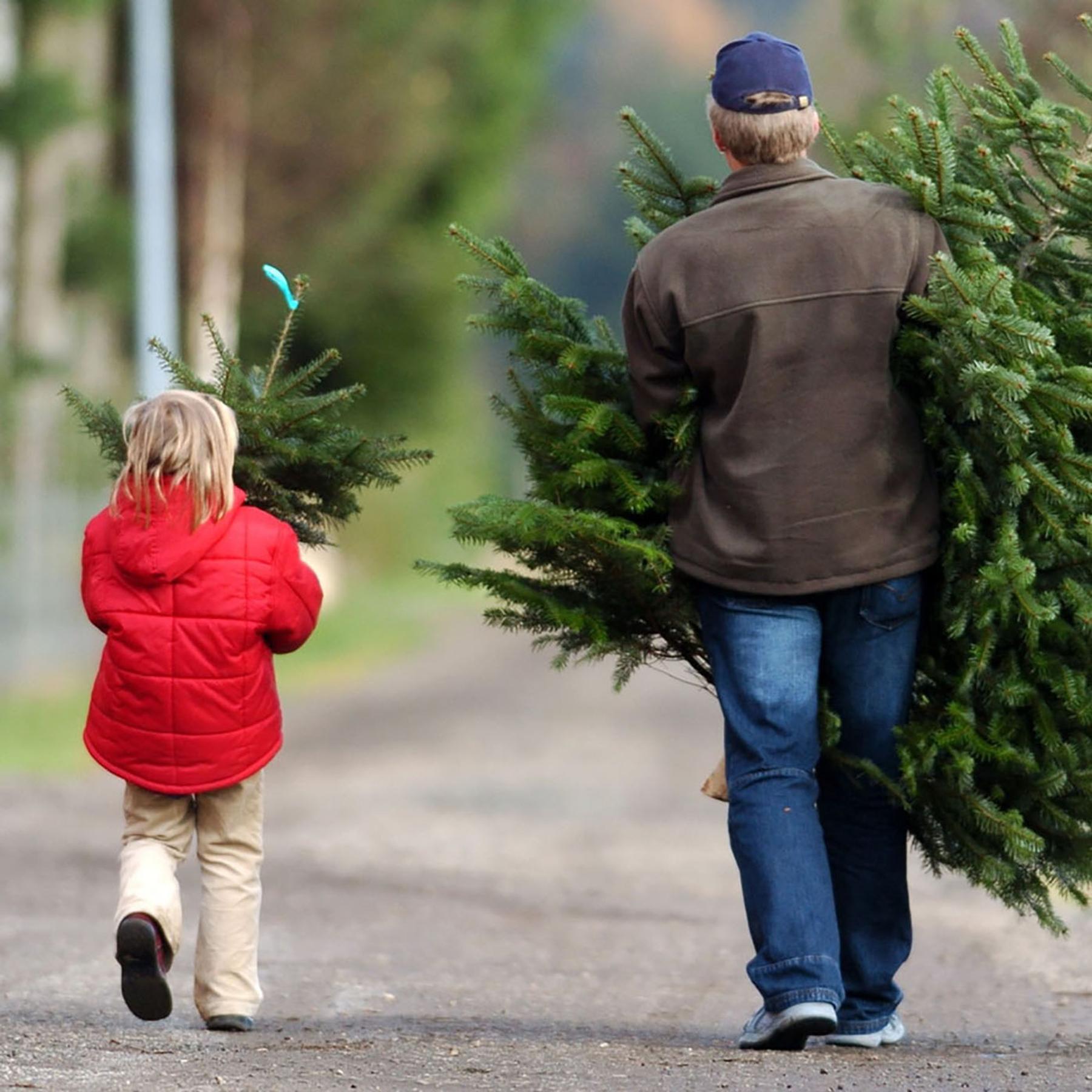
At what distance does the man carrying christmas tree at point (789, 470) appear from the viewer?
442cm

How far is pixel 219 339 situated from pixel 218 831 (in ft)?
3.79

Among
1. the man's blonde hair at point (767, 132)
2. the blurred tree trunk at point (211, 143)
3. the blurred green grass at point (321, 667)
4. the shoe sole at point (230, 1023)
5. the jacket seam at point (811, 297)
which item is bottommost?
the blurred green grass at point (321, 667)

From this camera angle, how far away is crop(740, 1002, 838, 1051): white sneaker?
4.38 m

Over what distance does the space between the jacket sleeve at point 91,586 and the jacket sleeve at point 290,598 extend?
38 centimetres

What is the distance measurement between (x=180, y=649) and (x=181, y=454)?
0.44 meters

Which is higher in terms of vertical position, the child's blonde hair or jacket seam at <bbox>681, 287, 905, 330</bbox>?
jacket seam at <bbox>681, 287, 905, 330</bbox>

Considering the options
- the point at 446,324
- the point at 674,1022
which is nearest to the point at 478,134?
the point at 446,324

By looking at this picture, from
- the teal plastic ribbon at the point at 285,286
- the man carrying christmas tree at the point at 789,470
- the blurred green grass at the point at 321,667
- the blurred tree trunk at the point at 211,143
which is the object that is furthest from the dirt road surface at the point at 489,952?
the blurred tree trunk at the point at 211,143

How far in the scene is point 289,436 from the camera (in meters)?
4.99

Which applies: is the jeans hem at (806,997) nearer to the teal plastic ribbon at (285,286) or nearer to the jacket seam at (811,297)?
the jacket seam at (811,297)

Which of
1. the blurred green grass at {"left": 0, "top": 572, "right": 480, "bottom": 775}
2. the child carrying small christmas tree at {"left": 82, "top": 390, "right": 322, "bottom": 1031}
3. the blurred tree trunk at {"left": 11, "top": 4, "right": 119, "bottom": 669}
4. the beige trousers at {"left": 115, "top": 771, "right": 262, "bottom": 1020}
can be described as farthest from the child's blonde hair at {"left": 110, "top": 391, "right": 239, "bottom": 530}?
the blurred tree trunk at {"left": 11, "top": 4, "right": 119, "bottom": 669}

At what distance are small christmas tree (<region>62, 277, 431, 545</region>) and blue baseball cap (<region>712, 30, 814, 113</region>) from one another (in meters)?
1.11

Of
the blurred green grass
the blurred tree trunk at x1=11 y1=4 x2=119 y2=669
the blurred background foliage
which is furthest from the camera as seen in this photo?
the blurred tree trunk at x1=11 y1=4 x2=119 y2=669

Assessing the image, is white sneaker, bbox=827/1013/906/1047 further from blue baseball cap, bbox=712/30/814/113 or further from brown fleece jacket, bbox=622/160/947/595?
blue baseball cap, bbox=712/30/814/113
